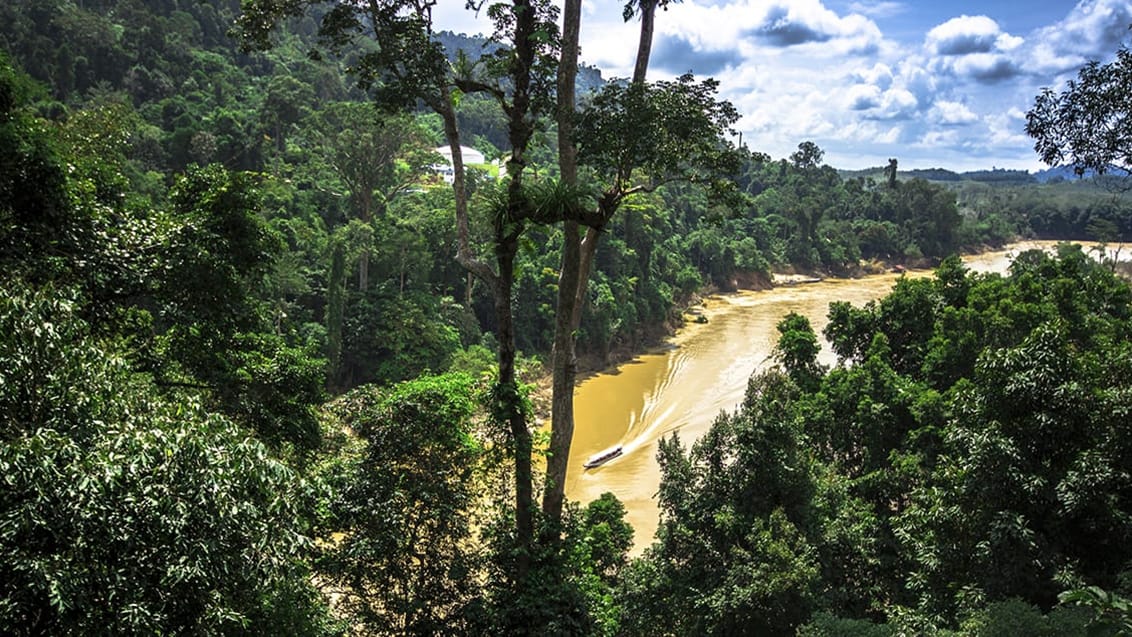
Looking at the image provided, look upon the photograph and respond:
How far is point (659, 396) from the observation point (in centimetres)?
3050

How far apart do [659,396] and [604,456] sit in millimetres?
7215

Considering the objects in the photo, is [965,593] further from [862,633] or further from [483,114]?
[483,114]

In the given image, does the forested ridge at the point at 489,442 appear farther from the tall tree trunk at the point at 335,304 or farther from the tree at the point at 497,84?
the tall tree trunk at the point at 335,304

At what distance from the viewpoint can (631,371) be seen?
110ft

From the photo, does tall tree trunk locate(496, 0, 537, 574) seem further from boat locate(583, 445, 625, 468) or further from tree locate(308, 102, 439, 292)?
tree locate(308, 102, 439, 292)

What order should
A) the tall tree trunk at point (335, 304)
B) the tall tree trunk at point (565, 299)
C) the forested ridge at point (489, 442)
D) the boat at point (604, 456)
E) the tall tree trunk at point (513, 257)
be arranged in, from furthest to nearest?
the tall tree trunk at point (335, 304)
the boat at point (604, 456)
the tall tree trunk at point (565, 299)
the tall tree trunk at point (513, 257)
the forested ridge at point (489, 442)

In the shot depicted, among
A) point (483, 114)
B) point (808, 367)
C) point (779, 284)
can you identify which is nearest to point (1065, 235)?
point (779, 284)

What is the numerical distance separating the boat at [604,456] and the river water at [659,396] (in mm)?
236

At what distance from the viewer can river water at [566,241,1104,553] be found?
22234 mm

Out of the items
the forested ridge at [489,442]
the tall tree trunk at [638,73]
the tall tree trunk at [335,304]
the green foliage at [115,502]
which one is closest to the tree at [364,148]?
the tall tree trunk at [335,304]

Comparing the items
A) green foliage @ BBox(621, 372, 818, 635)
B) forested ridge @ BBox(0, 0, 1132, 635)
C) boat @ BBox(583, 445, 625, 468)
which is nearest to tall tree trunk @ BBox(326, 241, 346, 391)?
forested ridge @ BBox(0, 0, 1132, 635)

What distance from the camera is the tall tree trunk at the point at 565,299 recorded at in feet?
25.5

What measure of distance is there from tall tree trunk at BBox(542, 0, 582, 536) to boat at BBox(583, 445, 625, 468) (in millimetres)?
15521

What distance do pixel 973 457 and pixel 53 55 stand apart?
46397 mm
